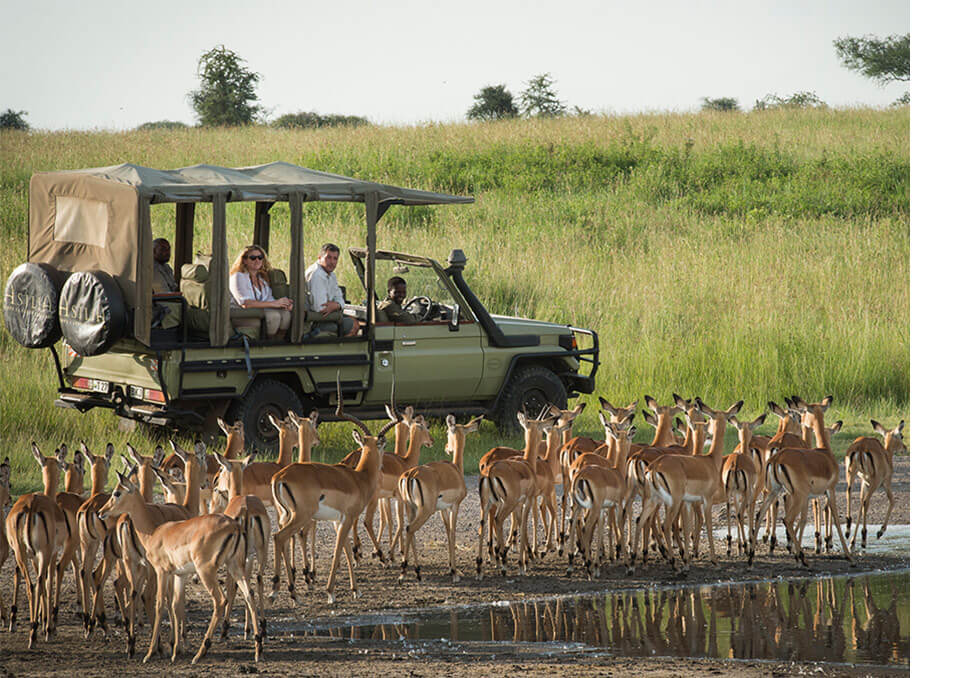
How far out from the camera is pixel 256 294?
1159cm

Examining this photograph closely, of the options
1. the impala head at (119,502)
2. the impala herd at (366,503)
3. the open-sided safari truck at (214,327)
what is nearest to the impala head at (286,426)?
the impala herd at (366,503)

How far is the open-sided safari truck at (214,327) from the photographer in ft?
35.1

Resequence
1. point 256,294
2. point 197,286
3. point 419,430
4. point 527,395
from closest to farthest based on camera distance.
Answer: point 419,430 → point 197,286 → point 256,294 → point 527,395

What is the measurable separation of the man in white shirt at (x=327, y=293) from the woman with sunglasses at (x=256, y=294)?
34 cm

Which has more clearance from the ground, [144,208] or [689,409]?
[144,208]

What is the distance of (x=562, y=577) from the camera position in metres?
8.17

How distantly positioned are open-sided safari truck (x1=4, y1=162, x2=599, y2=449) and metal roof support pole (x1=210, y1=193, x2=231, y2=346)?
10 mm

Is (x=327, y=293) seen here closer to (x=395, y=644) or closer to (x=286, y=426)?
(x=286, y=426)

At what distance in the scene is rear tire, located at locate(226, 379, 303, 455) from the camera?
11.1 m

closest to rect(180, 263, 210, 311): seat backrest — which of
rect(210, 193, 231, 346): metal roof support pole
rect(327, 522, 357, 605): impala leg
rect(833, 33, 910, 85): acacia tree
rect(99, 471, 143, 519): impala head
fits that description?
rect(210, 193, 231, 346): metal roof support pole

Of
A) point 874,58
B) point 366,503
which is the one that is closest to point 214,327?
point 366,503

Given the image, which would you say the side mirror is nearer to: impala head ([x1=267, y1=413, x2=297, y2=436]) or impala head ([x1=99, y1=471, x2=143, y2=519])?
impala head ([x1=267, y1=413, x2=297, y2=436])

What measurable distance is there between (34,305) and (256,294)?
1821 mm

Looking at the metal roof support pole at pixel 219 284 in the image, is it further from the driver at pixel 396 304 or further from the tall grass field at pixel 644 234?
the driver at pixel 396 304
